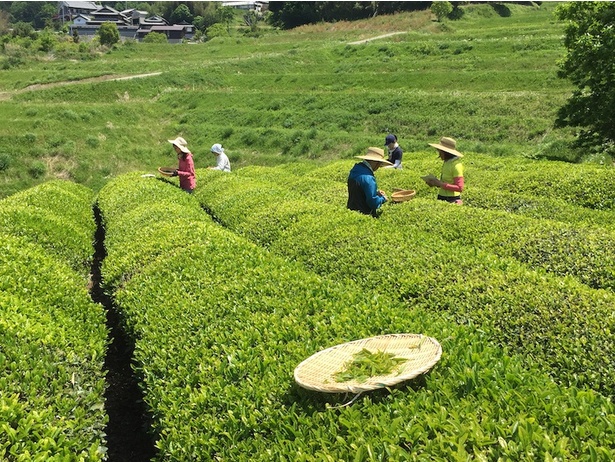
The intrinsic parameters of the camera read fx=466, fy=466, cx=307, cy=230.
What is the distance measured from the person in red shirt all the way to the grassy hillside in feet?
42.9

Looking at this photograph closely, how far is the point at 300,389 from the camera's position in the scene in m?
3.86

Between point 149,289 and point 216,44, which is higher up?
point 216,44

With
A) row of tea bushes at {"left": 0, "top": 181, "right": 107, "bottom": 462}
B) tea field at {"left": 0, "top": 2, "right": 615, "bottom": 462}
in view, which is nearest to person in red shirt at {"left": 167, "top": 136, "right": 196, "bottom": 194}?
tea field at {"left": 0, "top": 2, "right": 615, "bottom": 462}

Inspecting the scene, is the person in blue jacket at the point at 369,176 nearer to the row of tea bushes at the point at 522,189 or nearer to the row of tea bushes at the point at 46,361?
the row of tea bushes at the point at 522,189

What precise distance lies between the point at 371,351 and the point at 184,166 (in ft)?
33.3

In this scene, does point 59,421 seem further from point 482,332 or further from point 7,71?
point 7,71

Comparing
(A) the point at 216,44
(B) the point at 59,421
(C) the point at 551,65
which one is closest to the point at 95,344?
(B) the point at 59,421

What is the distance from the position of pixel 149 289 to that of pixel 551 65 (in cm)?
3312

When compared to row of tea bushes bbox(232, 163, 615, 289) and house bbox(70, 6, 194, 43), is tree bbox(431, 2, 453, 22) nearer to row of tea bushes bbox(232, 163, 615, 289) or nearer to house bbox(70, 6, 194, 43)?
row of tea bushes bbox(232, 163, 615, 289)

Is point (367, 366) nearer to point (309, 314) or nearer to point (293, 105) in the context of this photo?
point (309, 314)

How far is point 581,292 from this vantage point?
200 inches

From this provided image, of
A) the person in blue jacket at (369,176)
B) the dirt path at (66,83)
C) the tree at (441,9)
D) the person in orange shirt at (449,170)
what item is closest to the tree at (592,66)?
the person in orange shirt at (449,170)

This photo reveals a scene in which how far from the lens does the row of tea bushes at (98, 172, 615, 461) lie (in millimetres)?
3088

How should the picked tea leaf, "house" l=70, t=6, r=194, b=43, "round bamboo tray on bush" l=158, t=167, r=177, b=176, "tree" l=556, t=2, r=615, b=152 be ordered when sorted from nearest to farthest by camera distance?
the picked tea leaf → "round bamboo tray on bush" l=158, t=167, r=177, b=176 → "tree" l=556, t=2, r=615, b=152 → "house" l=70, t=6, r=194, b=43
